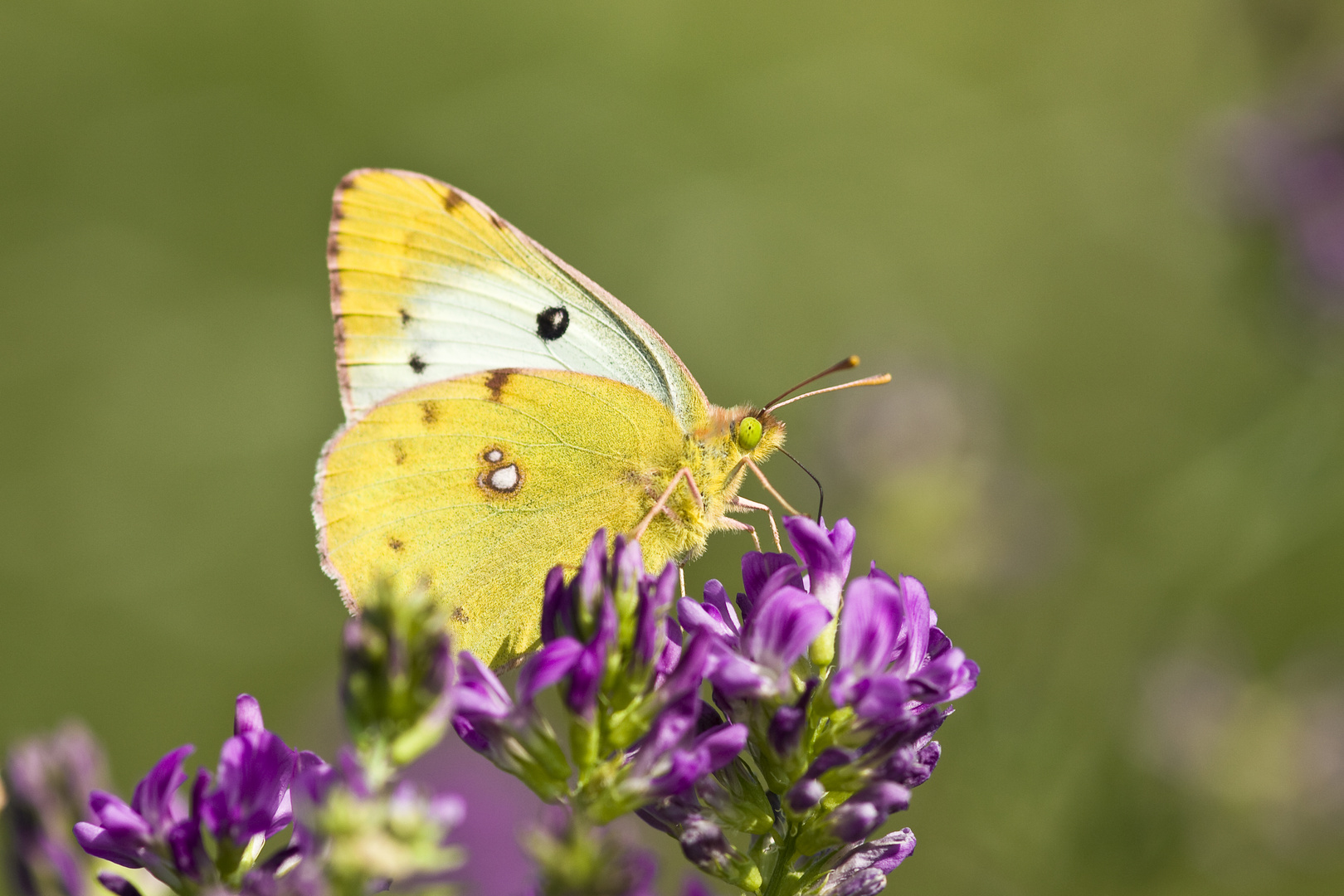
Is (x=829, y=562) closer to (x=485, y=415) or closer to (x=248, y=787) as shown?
(x=248, y=787)

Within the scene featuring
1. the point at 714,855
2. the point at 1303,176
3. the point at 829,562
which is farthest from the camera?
the point at 1303,176

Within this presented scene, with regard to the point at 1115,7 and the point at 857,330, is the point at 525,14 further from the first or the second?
the point at 1115,7

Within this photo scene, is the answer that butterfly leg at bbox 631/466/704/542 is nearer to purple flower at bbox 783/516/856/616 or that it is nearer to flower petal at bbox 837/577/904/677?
purple flower at bbox 783/516/856/616

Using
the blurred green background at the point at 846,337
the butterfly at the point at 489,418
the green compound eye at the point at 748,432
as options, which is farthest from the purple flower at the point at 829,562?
the blurred green background at the point at 846,337

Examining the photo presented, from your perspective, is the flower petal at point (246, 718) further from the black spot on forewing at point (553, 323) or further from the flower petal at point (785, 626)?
the black spot on forewing at point (553, 323)

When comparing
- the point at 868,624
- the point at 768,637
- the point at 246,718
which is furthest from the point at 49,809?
the point at 868,624

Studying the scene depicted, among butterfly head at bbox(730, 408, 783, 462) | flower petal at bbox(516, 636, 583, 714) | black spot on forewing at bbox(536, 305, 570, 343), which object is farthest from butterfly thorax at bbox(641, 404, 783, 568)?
flower petal at bbox(516, 636, 583, 714)

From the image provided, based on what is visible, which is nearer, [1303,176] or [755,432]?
[755,432]

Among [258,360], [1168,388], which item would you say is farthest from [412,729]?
[1168,388]
